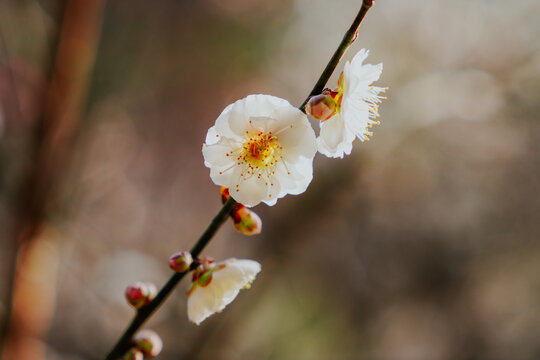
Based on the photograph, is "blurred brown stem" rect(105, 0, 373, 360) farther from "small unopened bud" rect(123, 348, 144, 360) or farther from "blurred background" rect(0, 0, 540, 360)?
"blurred background" rect(0, 0, 540, 360)

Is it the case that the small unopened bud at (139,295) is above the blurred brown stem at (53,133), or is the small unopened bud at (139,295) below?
below

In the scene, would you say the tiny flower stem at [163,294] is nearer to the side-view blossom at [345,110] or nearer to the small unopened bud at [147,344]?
the small unopened bud at [147,344]

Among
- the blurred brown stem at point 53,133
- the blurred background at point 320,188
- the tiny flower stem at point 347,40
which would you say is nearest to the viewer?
the tiny flower stem at point 347,40

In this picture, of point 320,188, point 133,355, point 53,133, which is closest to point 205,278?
point 133,355

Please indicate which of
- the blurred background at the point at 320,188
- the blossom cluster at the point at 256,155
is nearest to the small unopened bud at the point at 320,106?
the blossom cluster at the point at 256,155

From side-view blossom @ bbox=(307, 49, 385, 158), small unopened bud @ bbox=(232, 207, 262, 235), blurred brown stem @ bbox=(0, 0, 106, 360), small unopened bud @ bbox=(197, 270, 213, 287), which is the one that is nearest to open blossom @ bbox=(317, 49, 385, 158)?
side-view blossom @ bbox=(307, 49, 385, 158)

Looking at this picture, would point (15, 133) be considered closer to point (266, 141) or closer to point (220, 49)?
point (220, 49)
